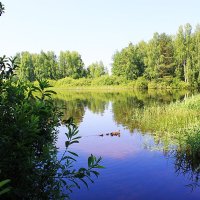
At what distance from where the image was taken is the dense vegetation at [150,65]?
75688 mm

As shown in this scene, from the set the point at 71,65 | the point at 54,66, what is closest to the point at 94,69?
the point at 71,65

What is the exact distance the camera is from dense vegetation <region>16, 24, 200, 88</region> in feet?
248

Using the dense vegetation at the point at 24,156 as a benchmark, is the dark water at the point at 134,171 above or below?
below

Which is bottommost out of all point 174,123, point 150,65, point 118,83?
point 174,123

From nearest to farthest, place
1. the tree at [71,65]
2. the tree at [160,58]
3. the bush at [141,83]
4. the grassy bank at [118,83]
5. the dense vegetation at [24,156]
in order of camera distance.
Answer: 1. the dense vegetation at [24,156]
2. the tree at [160,58]
3. the grassy bank at [118,83]
4. the bush at [141,83]
5. the tree at [71,65]

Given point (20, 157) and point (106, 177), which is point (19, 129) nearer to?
point (20, 157)

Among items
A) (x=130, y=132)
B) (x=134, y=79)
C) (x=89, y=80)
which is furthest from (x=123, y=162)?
(x=89, y=80)

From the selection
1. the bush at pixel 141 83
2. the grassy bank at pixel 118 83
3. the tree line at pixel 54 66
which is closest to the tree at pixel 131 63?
the grassy bank at pixel 118 83

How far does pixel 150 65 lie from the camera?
8062cm

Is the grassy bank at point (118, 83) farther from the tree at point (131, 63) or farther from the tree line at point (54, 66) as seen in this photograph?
the tree line at point (54, 66)

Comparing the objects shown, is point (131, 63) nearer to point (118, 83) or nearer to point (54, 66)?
point (118, 83)

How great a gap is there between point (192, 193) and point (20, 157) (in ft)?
28.6

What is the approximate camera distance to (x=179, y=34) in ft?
255

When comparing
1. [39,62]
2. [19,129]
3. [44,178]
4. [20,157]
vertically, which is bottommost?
[44,178]
